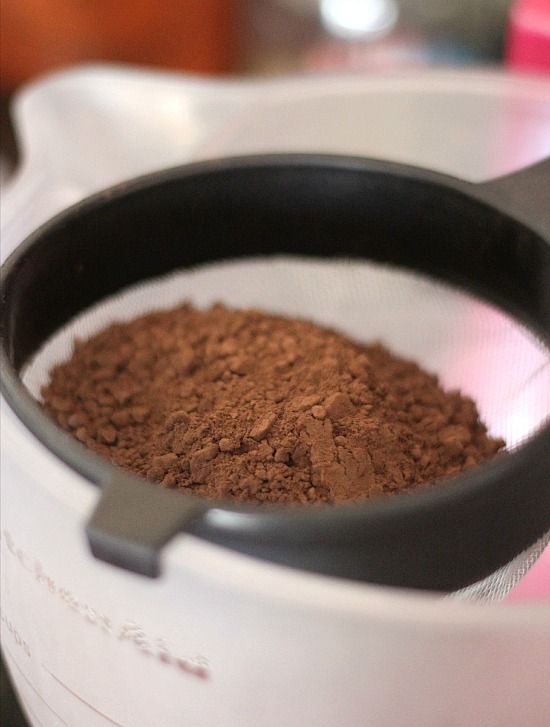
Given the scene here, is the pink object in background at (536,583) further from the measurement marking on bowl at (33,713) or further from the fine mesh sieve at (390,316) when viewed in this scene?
the measurement marking on bowl at (33,713)

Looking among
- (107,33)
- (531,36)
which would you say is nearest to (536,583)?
(531,36)

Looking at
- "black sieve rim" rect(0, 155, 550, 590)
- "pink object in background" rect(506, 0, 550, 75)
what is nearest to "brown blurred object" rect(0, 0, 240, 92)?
"pink object in background" rect(506, 0, 550, 75)

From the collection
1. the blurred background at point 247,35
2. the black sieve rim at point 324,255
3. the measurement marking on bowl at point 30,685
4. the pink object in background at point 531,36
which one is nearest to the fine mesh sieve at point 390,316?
the black sieve rim at point 324,255

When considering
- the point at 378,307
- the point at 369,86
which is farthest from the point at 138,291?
the point at 369,86

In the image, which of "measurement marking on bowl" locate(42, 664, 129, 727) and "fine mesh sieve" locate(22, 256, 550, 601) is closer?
"measurement marking on bowl" locate(42, 664, 129, 727)

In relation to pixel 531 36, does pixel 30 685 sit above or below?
below

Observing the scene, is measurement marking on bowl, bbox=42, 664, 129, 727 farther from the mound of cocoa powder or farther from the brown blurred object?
the brown blurred object

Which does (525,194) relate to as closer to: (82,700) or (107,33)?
(82,700)
